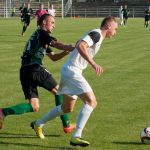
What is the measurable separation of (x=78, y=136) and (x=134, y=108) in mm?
3448

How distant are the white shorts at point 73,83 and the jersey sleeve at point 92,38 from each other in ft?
1.63

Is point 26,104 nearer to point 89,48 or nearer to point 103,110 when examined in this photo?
point 89,48

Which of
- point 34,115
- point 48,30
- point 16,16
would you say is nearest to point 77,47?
point 48,30

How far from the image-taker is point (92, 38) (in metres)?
7.36

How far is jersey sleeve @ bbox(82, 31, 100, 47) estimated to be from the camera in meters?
7.33

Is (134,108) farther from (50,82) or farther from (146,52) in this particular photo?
(146,52)

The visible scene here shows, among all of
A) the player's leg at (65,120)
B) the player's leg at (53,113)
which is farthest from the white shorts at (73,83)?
the player's leg at (65,120)

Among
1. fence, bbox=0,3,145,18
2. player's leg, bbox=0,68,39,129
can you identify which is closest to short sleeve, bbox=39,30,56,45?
player's leg, bbox=0,68,39,129

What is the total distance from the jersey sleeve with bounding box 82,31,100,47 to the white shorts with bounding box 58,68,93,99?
496mm

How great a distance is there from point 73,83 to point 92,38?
28.9 inches

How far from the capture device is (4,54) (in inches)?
838

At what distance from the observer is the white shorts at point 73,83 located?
294 inches

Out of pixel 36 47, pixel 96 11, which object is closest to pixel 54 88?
pixel 36 47

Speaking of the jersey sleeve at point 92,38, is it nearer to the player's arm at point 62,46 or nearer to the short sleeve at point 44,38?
the player's arm at point 62,46
